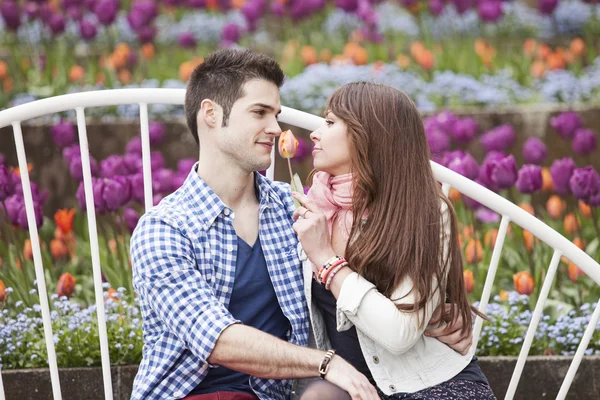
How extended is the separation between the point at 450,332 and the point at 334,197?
0.46 meters

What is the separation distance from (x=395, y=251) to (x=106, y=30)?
3826mm

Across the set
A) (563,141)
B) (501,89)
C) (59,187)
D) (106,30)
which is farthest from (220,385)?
(106,30)

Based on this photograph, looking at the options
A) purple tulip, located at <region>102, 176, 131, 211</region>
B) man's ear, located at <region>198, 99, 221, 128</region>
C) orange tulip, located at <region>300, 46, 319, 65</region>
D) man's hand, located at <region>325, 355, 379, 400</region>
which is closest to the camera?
man's hand, located at <region>325, 355, 379, 400</region>

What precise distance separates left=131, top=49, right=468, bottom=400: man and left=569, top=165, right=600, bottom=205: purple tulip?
1.32 meters

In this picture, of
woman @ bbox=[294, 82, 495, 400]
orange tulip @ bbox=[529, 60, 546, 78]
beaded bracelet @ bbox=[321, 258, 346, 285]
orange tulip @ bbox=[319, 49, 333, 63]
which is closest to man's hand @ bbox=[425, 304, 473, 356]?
woman @ bbox=[294, 82, 495, 400]

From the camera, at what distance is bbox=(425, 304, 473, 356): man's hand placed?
8.10 ft

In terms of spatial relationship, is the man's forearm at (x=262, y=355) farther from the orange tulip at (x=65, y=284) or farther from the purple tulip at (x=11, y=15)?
the purple tulip at (x=11, y=15)

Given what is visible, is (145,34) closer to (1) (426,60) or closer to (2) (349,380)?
(1) (426,60)

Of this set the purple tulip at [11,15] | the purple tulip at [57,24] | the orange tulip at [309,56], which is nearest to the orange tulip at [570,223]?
the orange tulip at [309,56]

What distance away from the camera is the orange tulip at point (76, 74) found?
205 inches

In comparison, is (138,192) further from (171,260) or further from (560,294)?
(560,294)

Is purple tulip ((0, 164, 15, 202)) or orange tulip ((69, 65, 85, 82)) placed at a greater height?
orange tulip ((69, 65, 85, 82))

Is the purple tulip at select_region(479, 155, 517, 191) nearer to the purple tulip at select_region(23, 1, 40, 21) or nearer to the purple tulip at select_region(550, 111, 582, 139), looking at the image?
the purple tulip at select_region(550, 111, 582, 139)

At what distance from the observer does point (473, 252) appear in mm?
3557
